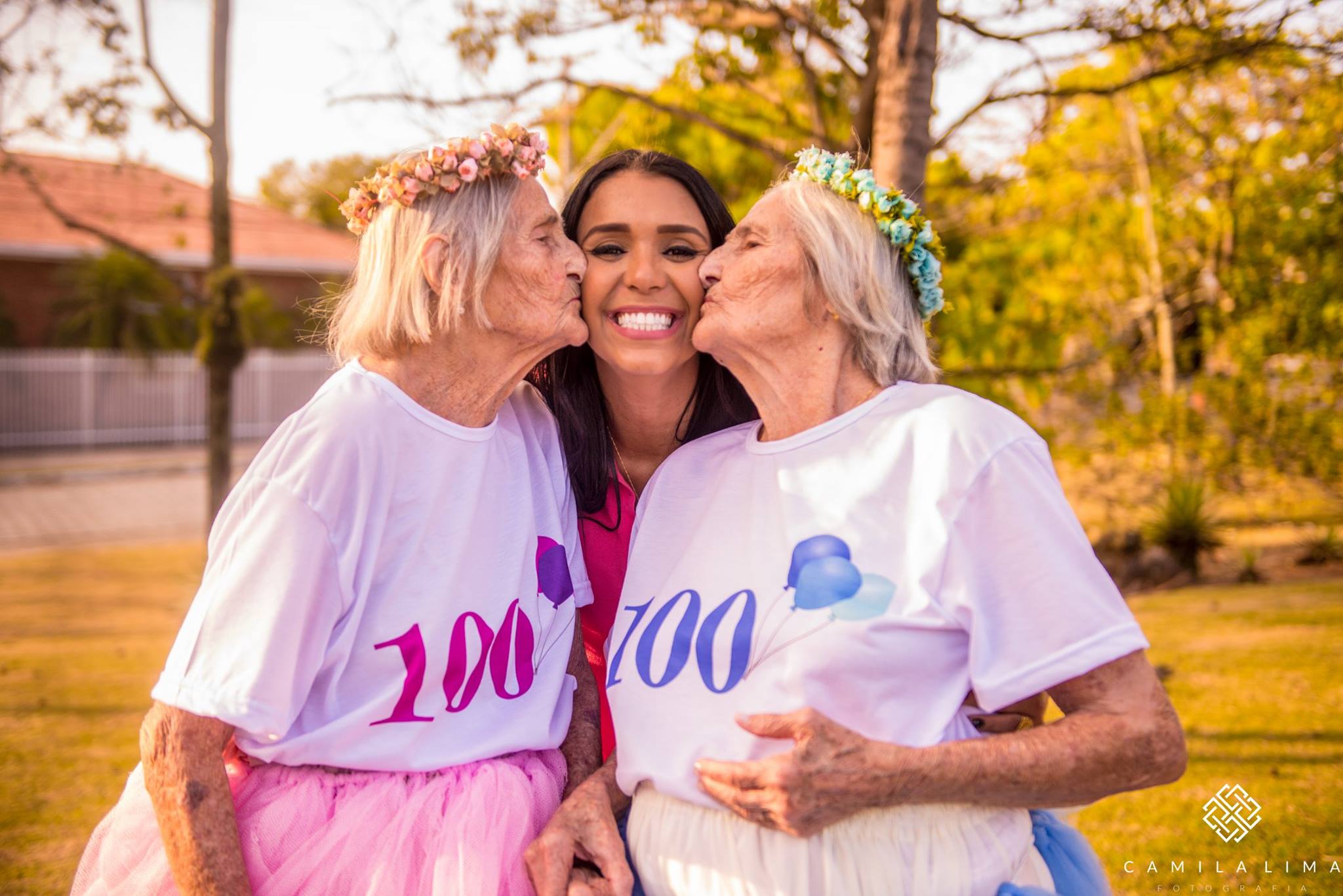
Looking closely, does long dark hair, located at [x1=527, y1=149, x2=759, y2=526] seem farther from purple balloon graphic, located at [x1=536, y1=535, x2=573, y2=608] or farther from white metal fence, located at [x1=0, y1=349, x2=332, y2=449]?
white metal fence, located at [x1=0, y1=349, x2=332, y2=449]

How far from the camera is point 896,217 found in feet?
8.04

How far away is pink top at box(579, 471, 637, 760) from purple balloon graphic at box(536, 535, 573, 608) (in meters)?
0.33

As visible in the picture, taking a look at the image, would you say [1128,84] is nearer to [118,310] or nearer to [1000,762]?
[1000,762]

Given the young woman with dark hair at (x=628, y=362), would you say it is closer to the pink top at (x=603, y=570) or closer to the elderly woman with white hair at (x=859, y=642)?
the pink top at (x=603, y=570)

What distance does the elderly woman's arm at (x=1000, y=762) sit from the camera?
1.95m

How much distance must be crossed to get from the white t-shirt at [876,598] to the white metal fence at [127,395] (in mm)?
17511

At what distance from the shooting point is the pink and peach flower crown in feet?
8.03

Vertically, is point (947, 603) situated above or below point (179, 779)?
above

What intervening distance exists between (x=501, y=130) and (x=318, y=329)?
126 centimetres

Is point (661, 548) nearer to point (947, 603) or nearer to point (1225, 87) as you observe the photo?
point (947, 603)

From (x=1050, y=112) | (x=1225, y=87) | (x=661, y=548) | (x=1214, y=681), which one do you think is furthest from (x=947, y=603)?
(x=1225, y=87)

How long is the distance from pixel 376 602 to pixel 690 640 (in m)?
0.67

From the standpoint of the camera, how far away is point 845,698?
6.79 feet

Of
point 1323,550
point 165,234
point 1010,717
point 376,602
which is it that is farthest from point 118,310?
point 1010,717
